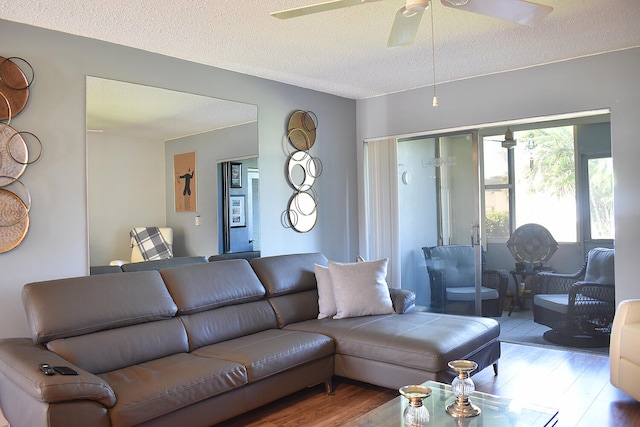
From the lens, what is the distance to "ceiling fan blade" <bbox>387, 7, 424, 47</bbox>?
2.40 meters

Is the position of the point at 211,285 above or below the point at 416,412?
above

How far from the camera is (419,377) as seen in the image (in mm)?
3098

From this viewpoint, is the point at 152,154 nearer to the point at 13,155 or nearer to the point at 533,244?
the point at 13,155

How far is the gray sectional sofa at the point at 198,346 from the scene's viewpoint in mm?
2326

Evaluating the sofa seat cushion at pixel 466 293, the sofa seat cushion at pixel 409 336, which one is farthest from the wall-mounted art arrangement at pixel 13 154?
the sofa seat cushion at pixel 466 293

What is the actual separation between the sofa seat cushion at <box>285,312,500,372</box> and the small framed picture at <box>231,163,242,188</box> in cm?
135

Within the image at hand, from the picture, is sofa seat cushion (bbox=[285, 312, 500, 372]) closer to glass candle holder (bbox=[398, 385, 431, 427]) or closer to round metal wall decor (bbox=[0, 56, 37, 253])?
glass candle holder (bbox=[398, 385, 431, 427])

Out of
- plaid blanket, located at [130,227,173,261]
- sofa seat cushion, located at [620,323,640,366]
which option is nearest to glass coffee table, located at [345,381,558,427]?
sofa seat cushion, located at [620,323,640,366]

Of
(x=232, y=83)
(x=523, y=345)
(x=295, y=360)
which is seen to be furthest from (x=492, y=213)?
(x=295, y=360)

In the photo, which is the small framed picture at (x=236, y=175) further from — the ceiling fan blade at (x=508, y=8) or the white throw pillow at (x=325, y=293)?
the ceiling fan blade at (x=508, y=8)

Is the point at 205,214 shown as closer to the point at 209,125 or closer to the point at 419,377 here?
the point at 209,125

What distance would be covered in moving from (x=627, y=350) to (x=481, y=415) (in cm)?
139

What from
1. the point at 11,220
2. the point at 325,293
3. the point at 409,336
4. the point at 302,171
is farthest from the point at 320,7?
the point at 302,171

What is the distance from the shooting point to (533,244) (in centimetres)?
610
